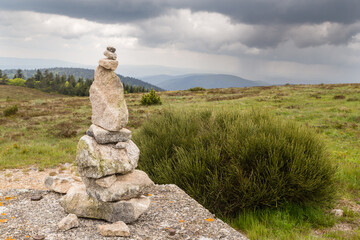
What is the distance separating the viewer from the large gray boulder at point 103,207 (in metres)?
5.18

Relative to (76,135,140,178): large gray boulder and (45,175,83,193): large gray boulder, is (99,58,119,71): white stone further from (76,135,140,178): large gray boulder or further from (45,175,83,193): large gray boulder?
(45,175,83,193): large gray boulder

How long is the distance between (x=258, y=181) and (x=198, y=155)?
1.76 metres

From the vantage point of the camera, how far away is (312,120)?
65.7 feet

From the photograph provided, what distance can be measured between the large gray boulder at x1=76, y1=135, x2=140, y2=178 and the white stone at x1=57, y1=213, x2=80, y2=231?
0.81 metres

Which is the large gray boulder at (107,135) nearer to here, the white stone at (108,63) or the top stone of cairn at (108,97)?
the top stone of cairn at (108,97)

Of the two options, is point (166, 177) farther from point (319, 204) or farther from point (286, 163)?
point (319, 204)

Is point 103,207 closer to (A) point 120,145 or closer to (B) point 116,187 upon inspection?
(B) point 116,187

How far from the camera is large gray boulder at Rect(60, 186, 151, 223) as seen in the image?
204 inches

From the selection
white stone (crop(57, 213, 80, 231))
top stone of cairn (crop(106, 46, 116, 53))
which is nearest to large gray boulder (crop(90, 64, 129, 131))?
top stone of cairn (crop(106, 46, 116, 53))

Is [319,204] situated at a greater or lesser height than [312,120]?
lesser

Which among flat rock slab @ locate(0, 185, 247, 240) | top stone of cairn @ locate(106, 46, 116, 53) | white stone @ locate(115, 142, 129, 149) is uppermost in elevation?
top stone of cairn @ locate(106, 46, 116, 53)

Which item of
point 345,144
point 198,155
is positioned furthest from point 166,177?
point 345,144

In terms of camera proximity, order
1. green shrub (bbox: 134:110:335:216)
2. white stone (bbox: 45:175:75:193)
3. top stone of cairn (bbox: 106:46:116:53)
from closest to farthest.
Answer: top stone of cairn (bbox: 106:46:116:53) → white stone (bbox: 45:175:75:193) → green shrub (bbox: 134:110:335:216)

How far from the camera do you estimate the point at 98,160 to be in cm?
497
